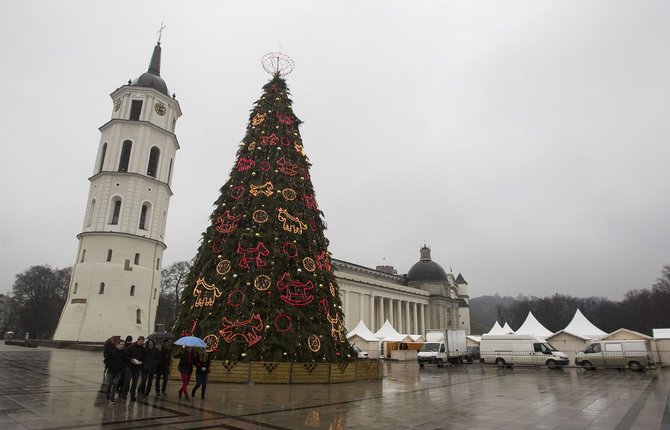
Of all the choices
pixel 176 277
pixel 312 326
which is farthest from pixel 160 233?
pixel 312 326

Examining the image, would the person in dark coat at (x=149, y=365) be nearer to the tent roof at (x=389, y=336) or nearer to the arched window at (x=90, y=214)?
the arched window at (x=90, y=214)

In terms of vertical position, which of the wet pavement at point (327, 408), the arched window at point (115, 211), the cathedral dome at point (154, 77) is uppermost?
the cathedral dome at point (154, 77)

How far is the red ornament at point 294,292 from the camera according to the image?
17.9 m

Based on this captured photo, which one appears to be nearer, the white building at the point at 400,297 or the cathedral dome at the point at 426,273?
the white building at the point at 400,297

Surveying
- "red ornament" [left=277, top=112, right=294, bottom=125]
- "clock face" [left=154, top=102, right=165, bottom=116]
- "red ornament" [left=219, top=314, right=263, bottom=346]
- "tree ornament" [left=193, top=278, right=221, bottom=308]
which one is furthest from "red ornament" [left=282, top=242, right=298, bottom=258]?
"clock face" [left=154, top=102, right=165, bottom=116]

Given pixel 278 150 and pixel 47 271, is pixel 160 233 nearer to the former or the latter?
pixel 278 150

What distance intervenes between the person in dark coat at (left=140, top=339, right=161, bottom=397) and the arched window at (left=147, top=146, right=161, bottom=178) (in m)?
37.9

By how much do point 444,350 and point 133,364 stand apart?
98.9 feet

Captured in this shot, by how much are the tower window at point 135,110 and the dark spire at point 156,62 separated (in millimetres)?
6900

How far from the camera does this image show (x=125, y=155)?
1813 inches

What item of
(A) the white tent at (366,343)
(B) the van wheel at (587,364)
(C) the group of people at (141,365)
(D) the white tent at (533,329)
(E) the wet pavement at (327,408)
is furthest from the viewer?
(D) the white tent at (533,329)

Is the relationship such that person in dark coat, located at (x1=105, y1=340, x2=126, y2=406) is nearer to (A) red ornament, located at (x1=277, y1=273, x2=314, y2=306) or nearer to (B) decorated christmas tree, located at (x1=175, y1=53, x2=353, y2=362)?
(B) decorated christmas tree, located at (x1=175, y1=53, x2=353, y2=362)

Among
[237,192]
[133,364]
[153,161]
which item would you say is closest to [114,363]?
[133,364]

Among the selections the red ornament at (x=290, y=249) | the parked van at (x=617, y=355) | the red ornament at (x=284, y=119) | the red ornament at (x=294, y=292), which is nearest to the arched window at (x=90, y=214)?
the red ornament at (x=284, y=119)
